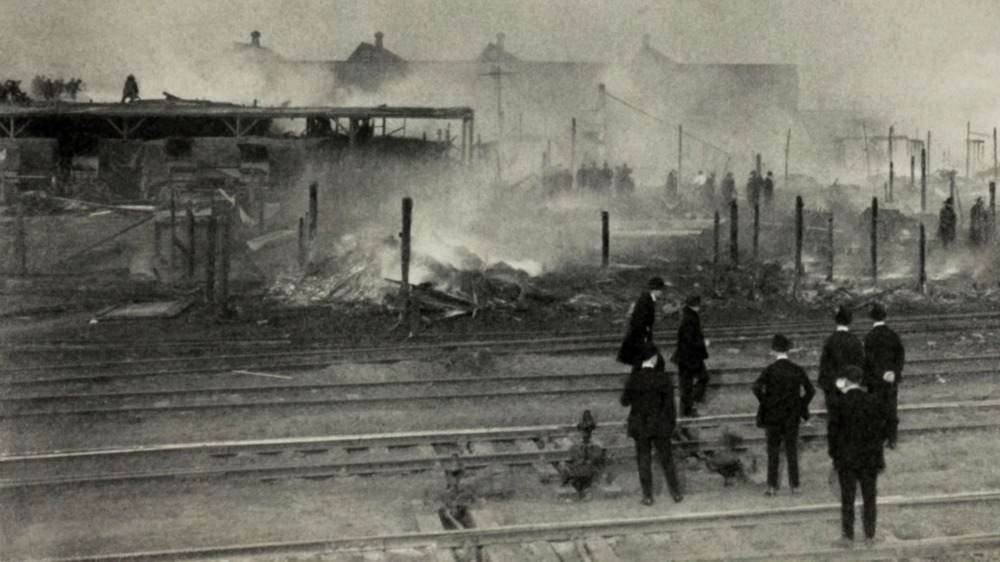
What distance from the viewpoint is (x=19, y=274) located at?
27.0 metres

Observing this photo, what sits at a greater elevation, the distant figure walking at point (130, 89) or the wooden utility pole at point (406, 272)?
the distant figure walking at point (130, 89)

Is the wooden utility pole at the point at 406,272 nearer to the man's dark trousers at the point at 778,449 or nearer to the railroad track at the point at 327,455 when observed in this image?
the railroad track at the point at 327,455

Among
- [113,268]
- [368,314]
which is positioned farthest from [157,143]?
[368,314]

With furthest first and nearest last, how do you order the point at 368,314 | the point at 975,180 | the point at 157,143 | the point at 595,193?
the point at 975,180
the point at 595,193
the point at 157,143
the point at 368,314

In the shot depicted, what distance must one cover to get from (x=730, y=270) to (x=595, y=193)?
17.5m

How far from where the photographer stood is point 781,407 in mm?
10609

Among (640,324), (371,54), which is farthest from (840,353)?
(371,54)

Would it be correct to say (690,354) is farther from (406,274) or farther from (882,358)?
(406,274)

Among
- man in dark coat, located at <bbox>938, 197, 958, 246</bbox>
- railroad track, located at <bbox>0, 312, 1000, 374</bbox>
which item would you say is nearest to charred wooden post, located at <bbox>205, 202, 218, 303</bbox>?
railroad track, located at <bbox>0, 312, 1000, 374</bbox>

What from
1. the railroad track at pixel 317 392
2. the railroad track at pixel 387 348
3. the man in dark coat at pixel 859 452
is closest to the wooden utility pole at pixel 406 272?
the railroad track at pixel 387 348

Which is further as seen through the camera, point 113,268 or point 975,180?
point 975,180

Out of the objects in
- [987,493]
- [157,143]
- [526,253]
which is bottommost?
[987,493]

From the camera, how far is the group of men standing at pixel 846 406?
9125 millimetres

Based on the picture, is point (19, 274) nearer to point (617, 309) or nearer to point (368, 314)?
point (368, 314)
